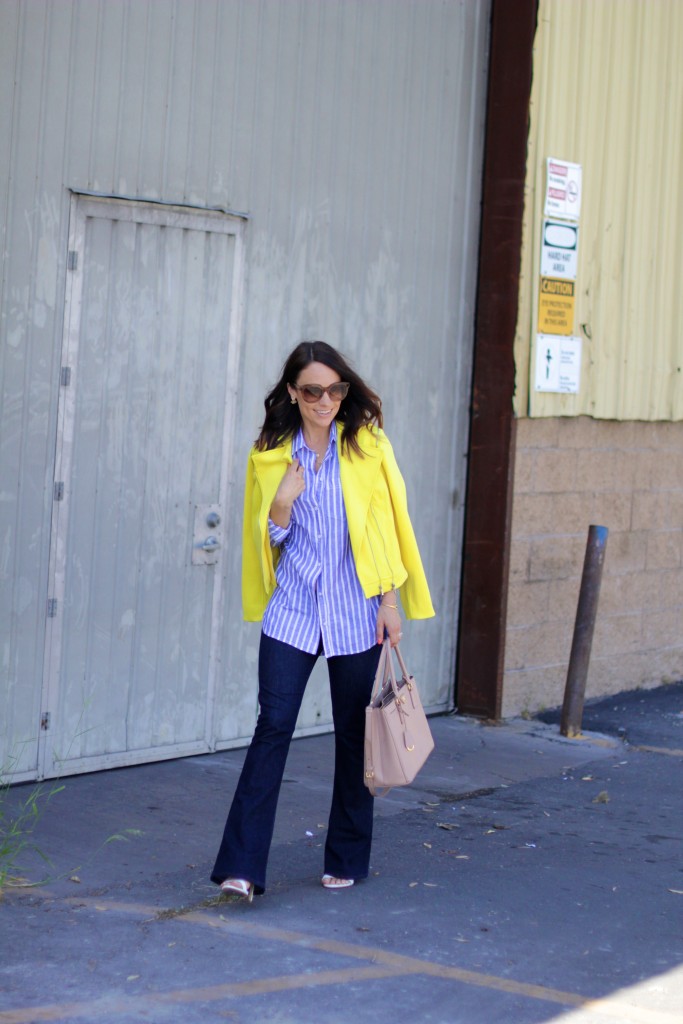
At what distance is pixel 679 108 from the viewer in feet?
32.1

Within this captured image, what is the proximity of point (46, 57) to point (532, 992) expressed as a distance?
13.7ft

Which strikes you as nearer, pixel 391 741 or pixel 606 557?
pixel 391 741

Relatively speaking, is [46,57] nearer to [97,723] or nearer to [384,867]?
[97,723]

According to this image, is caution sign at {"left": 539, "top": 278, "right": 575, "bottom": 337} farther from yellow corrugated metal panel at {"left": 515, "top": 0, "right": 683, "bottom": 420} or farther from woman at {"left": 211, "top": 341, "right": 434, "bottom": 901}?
woman at {"left": 211, "top": 341, "right": 434, "bottom": 901}

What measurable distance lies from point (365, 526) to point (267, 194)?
8.85 ft

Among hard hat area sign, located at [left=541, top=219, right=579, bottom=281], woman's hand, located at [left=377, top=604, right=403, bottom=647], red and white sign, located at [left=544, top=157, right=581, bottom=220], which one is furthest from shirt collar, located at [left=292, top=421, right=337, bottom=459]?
red and white sign, located at [left=544, top=157, right=581, bottom=220]

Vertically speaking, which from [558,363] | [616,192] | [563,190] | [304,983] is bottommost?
[304,983]

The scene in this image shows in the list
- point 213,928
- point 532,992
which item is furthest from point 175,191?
point 532,992

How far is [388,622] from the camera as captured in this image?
5.22 m

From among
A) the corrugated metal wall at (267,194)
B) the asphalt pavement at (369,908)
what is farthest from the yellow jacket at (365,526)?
the corrugated metal wall at (267,194)

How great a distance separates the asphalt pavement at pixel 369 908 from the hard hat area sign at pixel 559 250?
295cm

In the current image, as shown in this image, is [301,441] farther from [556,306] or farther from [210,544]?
[556,306]

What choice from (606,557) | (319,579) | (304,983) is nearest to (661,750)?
(606,557)

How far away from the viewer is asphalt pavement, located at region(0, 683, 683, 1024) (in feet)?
14.4
